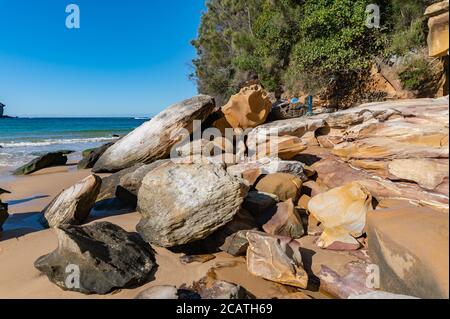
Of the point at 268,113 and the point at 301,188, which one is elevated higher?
the point at 268,113

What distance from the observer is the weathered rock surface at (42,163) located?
9259 mm

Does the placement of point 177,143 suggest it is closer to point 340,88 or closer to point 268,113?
point 268,113

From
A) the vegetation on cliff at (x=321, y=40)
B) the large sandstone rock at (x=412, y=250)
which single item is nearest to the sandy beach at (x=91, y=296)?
the large sandstone rock at (x=412, y=250)

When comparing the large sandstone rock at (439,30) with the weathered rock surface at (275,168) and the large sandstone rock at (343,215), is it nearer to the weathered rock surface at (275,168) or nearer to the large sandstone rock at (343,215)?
the large sandstone rock at (343,215)

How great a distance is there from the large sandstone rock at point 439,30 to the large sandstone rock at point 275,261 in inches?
83.1

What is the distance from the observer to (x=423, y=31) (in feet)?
31.6

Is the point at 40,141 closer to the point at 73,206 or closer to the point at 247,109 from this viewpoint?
the point at 247,109

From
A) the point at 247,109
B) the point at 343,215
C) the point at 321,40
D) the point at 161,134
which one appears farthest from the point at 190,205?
the point at 321,40

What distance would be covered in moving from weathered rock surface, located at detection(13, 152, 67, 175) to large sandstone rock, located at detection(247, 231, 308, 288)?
8.84 m
